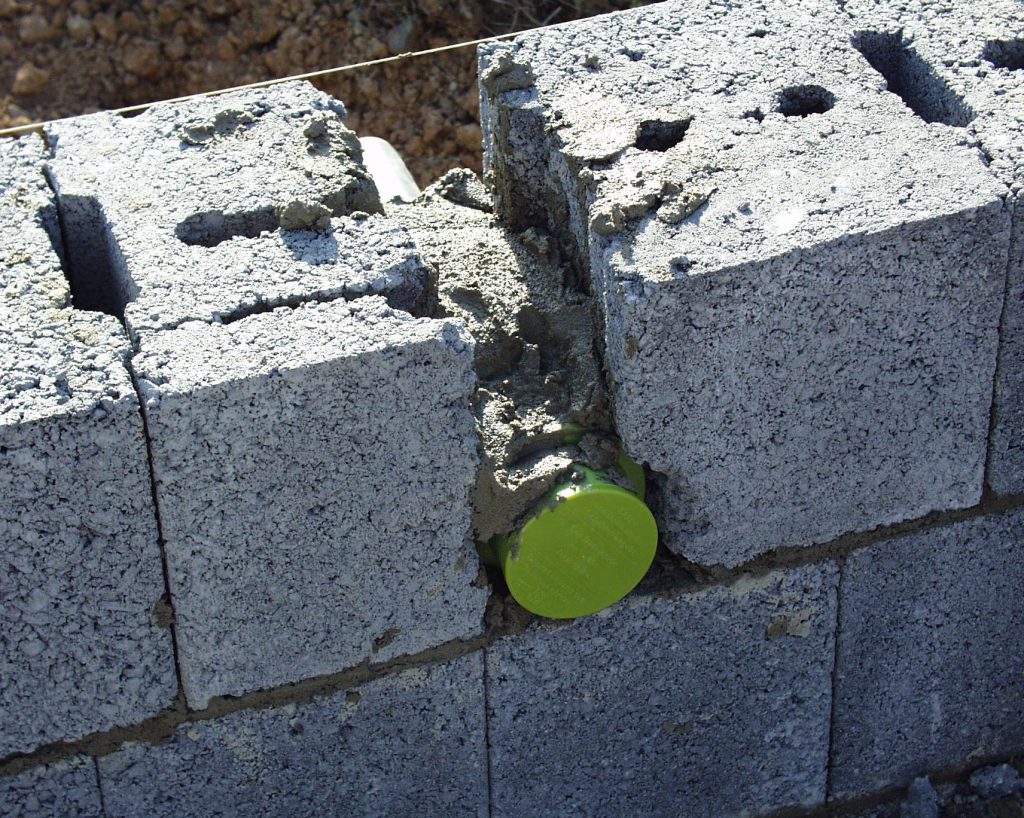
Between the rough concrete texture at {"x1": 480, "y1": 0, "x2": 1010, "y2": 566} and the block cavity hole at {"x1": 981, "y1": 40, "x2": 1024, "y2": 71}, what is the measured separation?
0.27 metres

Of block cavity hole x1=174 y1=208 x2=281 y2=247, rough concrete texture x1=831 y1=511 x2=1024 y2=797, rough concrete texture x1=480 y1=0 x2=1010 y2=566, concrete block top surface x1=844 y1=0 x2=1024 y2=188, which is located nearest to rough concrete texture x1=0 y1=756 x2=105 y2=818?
block cavity hole x1=174 y1=208 x2=281 y2=247

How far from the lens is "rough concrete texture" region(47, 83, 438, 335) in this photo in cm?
262

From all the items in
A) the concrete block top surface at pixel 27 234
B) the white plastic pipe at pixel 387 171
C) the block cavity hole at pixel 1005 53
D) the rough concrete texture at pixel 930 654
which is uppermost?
the block cavity hole at pixel 1005 53

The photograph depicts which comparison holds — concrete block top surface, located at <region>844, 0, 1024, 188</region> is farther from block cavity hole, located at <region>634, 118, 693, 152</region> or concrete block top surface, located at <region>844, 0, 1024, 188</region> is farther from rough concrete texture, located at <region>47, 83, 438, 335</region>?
rough concrete texture, located at <region>47, 83, 438, 335</region>

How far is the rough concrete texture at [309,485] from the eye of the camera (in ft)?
7.99

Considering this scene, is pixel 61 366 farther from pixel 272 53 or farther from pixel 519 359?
pixel 272 53

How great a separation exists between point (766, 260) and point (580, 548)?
0.64 meters

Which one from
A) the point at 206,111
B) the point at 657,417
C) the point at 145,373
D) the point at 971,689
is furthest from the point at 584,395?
the point at 971,689

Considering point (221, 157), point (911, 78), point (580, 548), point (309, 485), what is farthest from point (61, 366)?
point (911, 78)

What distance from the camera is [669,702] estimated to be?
3131mm

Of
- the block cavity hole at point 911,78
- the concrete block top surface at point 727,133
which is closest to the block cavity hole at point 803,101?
the concrete block top surface at point 727,133

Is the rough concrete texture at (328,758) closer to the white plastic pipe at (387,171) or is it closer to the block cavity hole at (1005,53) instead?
the white plastic pipe at (387,171)

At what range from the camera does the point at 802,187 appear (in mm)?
2727

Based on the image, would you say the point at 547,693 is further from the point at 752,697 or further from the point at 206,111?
the point at 206,111
